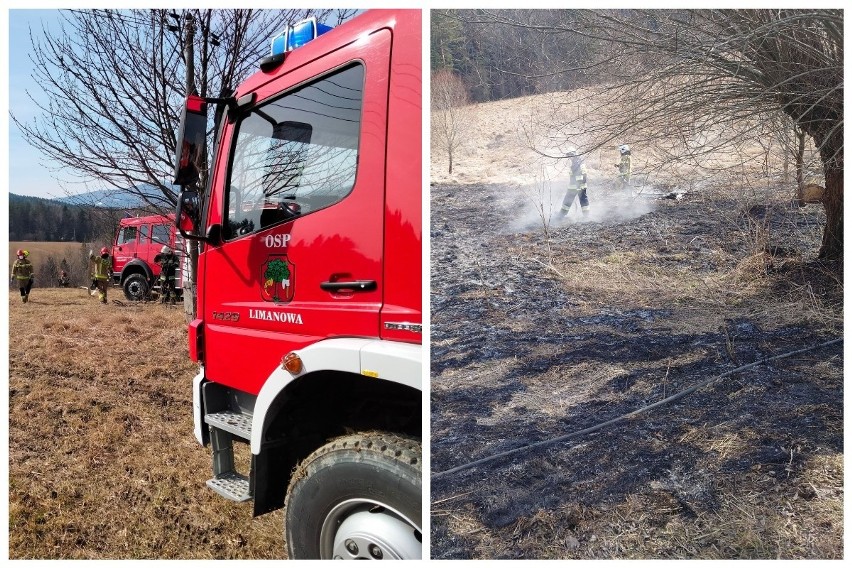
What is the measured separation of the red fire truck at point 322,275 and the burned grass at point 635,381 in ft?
0.97

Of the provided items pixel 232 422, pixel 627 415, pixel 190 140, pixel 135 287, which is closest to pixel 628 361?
pixel 627 415

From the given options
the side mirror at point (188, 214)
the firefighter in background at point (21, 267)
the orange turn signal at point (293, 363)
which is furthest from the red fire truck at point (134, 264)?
the orange turn signal at point (293, 363)

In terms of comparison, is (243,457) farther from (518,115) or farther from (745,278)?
(745,278)

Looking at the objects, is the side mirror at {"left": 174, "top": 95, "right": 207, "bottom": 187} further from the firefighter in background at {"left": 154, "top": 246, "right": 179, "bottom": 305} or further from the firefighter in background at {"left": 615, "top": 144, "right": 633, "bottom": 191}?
the firefighter in background at {"left": 154, "top": 246, "right": 179, "bottom": 305}

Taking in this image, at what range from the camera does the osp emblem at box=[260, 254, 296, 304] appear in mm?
1653

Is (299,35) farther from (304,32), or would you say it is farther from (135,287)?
(135,287)

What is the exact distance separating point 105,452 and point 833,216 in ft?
15.2

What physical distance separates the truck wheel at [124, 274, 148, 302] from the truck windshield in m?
8.87

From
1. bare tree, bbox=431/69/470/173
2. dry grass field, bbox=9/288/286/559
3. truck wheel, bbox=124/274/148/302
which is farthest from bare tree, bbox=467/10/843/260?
truck wheel, bbox=124/274/148/302

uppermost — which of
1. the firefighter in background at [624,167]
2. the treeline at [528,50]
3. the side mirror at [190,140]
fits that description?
the treeline at [528,50]

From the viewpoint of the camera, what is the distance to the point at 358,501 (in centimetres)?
140

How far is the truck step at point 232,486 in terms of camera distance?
5.96 ft

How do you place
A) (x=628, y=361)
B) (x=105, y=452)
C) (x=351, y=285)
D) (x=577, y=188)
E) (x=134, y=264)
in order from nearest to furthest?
(x=351, y=285) → (x=105, y=452) → (x=628, y=361) → (x=577, y=188) → (x=134, y=264)

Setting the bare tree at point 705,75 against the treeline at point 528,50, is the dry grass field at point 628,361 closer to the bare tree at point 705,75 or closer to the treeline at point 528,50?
the treeline at point 528,50
